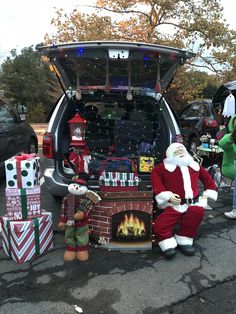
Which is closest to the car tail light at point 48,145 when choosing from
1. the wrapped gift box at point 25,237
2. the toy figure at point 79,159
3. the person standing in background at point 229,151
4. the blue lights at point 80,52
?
the toy figure at point 79,159

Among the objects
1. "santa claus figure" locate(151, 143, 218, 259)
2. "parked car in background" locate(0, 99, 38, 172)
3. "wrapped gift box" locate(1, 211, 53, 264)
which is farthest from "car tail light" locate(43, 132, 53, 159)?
"parked car in background" locate(0, 99, 38, 172)

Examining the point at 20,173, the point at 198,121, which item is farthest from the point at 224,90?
the point at 20,173

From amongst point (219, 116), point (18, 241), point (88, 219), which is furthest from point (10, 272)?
point (219, 116)

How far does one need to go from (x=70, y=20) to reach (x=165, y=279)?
1186 cm

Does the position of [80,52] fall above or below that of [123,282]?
above

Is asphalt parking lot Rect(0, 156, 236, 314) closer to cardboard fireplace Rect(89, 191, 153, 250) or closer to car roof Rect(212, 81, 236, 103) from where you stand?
cardboard fireplace Rect(89, 191, 153, 250)

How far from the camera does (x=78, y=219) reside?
3332 millimetres

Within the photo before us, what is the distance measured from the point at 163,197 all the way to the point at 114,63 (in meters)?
1.50

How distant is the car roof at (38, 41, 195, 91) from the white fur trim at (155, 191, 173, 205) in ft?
4.46

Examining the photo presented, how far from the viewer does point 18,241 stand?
324cm

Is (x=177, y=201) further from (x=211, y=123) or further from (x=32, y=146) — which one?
(x=211, y=123)

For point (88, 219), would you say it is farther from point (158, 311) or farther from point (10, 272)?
point (158, 311)

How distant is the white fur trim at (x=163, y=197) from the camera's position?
11.5 ft

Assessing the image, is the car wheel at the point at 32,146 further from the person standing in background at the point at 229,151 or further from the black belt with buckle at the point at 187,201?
the black belt with buckle at the point at 187,201
